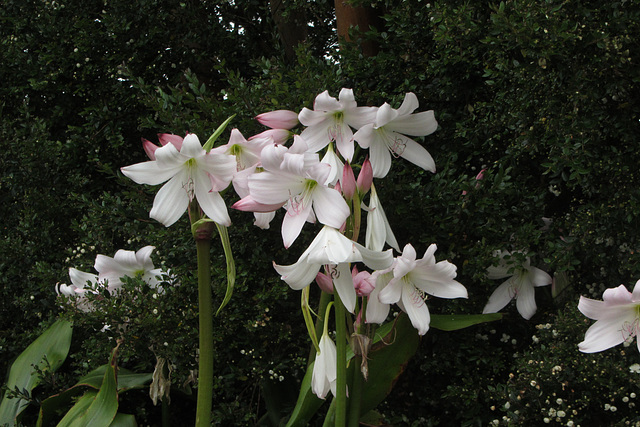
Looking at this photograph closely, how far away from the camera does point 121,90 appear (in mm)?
3070

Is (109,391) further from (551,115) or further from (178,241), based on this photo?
(551,115)

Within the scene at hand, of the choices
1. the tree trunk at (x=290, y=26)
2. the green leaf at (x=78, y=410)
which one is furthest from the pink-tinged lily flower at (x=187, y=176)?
the tree trunk at (x=290, y=26)

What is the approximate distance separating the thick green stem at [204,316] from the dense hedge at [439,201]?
0.69 meters

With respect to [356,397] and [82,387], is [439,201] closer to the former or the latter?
[356,397]

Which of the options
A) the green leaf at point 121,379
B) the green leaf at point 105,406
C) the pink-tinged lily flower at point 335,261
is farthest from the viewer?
the green leaf at point 121,379

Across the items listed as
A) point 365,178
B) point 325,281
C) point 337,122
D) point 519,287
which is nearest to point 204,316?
point 325,281

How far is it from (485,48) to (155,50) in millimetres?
1721

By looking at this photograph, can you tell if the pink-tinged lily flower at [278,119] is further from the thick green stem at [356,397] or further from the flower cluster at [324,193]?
the thick green stem at [356,397]

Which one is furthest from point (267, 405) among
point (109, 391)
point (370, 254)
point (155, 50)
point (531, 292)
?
point (155, 50)

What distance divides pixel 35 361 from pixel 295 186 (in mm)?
1607

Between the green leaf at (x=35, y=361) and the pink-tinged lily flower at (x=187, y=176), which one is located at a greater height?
the pink-tinged lily flower at (x=187, y=176)

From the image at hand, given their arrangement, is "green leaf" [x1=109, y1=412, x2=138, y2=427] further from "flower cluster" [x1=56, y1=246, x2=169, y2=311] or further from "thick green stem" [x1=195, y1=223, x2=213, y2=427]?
"thick green stem" [x1=195, y1=223, x2=213, y2=427]

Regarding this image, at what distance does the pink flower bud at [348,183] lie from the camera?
1451 mm

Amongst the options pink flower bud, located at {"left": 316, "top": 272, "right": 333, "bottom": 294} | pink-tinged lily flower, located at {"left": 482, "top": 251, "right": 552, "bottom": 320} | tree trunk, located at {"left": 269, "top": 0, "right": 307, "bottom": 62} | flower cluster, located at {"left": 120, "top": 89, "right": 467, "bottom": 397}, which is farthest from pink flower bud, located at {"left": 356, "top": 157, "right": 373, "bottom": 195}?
tree trunk, located at {"left": 269, "top": 0, "right": 307, "bottom": 62}
